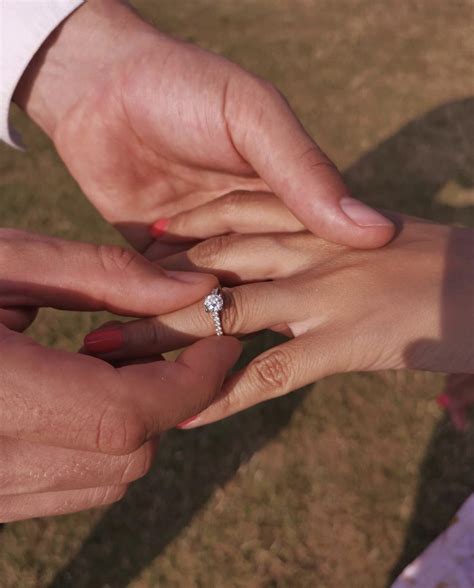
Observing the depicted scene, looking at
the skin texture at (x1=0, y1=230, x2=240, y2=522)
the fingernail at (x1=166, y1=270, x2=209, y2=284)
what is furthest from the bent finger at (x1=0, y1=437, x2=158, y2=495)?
the fingernail at (x1=166, y1=270, x2=209, y2=284)

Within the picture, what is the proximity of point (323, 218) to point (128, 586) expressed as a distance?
5.38 ft

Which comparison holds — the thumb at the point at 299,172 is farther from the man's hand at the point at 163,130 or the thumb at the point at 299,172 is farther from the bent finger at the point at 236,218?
the bent finger at the point at 236,218

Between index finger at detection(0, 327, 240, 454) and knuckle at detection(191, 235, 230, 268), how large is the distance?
59cm

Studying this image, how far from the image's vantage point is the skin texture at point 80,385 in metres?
1.24

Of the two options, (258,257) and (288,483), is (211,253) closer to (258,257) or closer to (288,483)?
(258,257)

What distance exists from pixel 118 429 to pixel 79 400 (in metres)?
0.11

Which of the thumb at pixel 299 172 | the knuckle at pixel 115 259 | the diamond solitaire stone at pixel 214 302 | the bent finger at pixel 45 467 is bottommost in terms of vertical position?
the bent finger at pixel 45 467

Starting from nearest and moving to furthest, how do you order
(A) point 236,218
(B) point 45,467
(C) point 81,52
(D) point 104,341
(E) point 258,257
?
(B) point 45,467 → (D) point 104,341 → (E) point 258,257 → (A) point 236,218 → (C) point 81,52

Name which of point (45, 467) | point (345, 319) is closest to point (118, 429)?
point (45, 467)

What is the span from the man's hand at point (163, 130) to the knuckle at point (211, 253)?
10.2 inches

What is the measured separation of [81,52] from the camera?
7.02 feet

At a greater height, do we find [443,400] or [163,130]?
[163,130]

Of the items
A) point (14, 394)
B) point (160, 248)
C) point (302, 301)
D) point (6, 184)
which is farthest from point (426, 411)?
point (6, 184)

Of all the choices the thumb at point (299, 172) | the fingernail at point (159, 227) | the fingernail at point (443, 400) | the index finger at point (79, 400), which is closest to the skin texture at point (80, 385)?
the index finger at point (79, 400)
